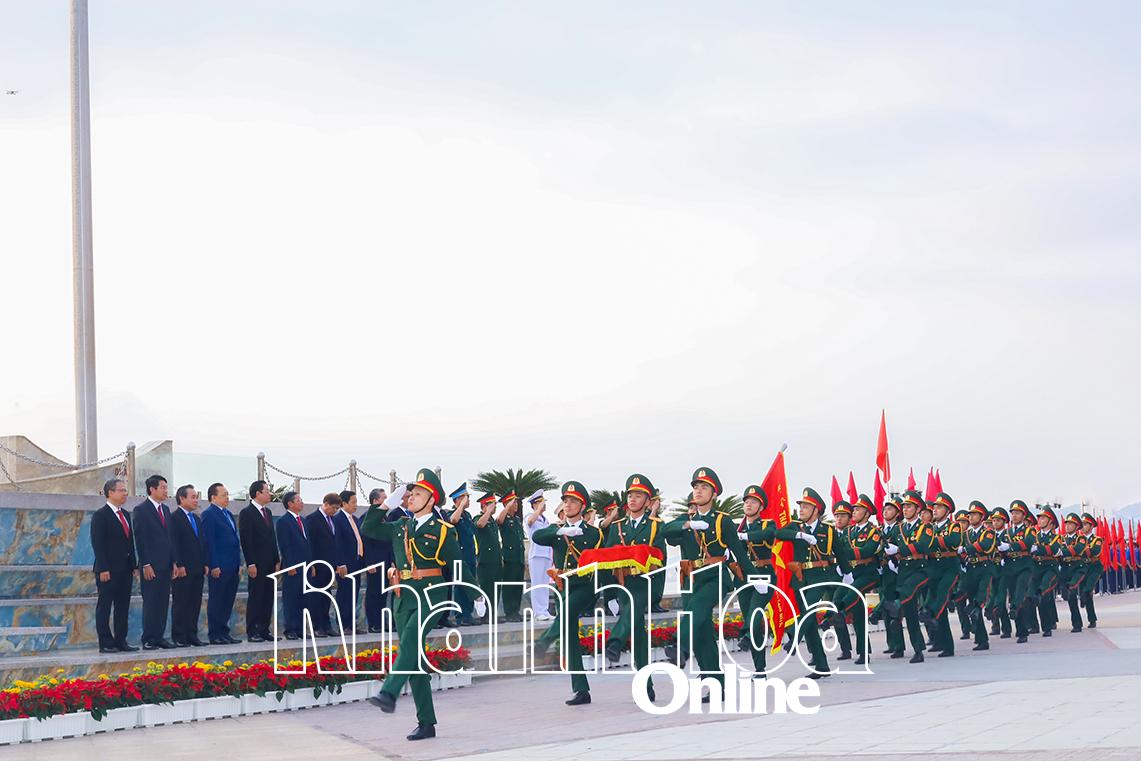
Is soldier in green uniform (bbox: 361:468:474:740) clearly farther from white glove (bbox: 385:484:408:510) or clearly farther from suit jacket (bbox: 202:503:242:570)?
suit jacket (bbox: 202:503:242:570)

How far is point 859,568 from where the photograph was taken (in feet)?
67.6

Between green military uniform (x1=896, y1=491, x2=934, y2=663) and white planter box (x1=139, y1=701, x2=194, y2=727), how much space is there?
953cm

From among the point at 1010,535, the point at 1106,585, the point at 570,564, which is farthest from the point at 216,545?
the point at 1106,585

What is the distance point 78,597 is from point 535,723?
6909mm

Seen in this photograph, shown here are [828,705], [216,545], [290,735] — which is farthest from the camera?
[216,545]

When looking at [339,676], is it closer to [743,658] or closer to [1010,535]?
[743,658]

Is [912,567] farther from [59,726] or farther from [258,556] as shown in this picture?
[59,726]

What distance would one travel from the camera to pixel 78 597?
1862 centimetres

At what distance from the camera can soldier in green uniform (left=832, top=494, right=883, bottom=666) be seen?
19291mm

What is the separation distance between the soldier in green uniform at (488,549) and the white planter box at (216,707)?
722 centimetres

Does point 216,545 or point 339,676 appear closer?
point 339,676

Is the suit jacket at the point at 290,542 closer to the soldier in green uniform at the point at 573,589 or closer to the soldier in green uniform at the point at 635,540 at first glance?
the soldier in green uniform at the point at 573,589

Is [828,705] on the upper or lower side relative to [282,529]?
lower

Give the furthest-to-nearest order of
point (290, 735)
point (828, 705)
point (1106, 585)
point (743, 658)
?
point (1106, 585), point (743, 658), point (828, 705), point (290, 735)
